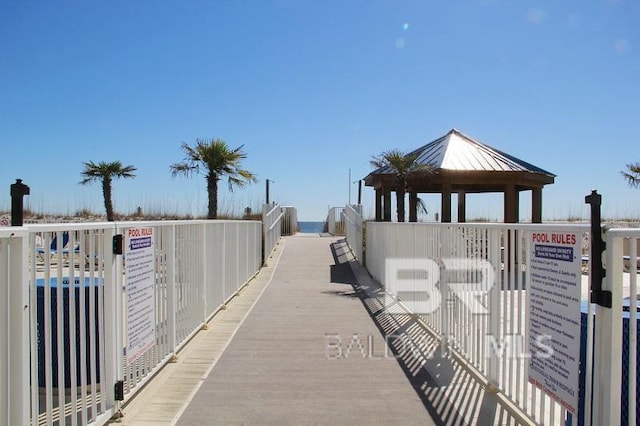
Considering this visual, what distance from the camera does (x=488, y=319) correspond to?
4.77m

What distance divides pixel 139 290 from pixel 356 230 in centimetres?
1179

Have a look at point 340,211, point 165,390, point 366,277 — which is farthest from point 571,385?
point 340,211

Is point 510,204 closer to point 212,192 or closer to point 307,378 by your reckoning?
point 212,192

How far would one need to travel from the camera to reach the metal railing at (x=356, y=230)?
596 inches

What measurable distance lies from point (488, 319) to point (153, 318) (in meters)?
3.14

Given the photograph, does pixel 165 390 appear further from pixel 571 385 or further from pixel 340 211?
pixel 340 211

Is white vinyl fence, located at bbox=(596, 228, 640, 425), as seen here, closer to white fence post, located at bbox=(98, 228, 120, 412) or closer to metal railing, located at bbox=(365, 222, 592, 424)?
metal railing, located at bbox=(365, 222, 592, 424)

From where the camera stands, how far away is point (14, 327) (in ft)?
8.82

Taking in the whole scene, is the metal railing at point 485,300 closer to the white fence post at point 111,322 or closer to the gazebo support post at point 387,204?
the white fence post at point 111,322

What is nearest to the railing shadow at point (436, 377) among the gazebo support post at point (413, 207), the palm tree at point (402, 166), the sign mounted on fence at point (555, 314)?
the sign mounted on fence at point (555, 314)

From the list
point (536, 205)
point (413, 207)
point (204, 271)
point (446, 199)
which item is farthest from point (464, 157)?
point (204, 271)

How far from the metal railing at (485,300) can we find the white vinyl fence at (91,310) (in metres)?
Answer: 2.93

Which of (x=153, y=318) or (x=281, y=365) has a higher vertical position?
(x=153, y=318)

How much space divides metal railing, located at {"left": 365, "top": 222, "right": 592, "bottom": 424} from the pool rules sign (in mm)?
2868
